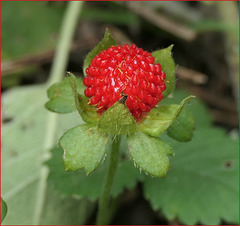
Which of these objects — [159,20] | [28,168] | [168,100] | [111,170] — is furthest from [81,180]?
[159,20]

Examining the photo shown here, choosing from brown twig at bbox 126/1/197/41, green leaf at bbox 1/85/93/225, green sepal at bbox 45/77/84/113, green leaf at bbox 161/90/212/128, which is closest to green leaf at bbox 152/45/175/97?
green sepal at bbox 45/77/84/113

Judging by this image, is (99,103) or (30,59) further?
(30,59)

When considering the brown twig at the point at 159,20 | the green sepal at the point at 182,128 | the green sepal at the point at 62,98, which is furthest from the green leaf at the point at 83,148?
the brown twig at the point at 159,20

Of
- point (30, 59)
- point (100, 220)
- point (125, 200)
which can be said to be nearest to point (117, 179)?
point (100, 220)

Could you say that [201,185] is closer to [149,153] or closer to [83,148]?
[149,153]

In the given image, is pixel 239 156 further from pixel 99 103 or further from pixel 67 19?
pixel 67 19

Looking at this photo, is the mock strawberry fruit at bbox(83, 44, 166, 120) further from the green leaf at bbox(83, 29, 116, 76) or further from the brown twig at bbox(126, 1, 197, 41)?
the brown twig at bbox(126, 1, 197, 41)
